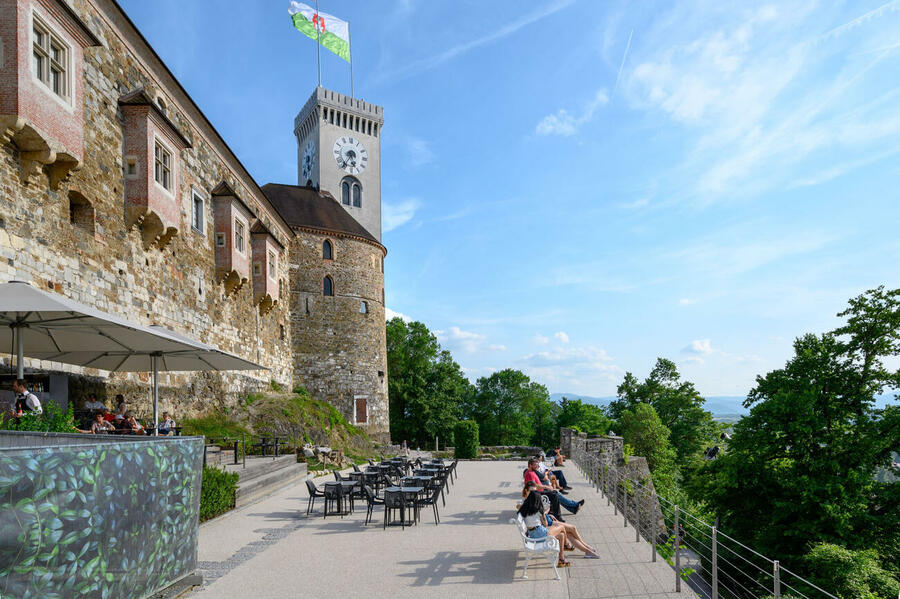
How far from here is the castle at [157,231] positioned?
39.1 feet

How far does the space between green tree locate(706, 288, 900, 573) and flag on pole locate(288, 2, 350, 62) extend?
1524 inches

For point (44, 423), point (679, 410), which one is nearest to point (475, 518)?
point (44, 423)

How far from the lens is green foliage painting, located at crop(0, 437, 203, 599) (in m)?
4.04

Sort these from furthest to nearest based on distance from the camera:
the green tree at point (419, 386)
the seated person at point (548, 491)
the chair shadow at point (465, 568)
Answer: the green tree at point (419, 386) < the seated person at point (548, 491) < the chair shadow at point (465, 568)

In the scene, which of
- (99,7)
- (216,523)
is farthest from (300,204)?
(216,523)

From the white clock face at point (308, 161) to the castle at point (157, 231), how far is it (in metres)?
8.62

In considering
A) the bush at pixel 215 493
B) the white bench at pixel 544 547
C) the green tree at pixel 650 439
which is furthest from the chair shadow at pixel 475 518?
the green tree at pixel 650 439

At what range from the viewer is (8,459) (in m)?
3.96

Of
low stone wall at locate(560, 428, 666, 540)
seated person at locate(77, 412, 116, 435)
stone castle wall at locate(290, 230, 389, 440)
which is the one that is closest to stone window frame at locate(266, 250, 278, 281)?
stone castle wall at locate(290, 230, 389, 440)

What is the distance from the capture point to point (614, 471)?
12.3 meters

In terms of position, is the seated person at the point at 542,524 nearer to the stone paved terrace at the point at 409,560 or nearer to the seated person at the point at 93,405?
the stone paved terrace at the point at 409,560

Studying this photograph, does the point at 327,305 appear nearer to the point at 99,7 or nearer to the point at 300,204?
the point at 300,204

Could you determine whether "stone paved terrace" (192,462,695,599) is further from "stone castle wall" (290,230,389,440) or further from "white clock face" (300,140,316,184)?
"white clock face" (300,140,316,184)

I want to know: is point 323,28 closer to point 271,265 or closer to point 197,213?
point 271,265
